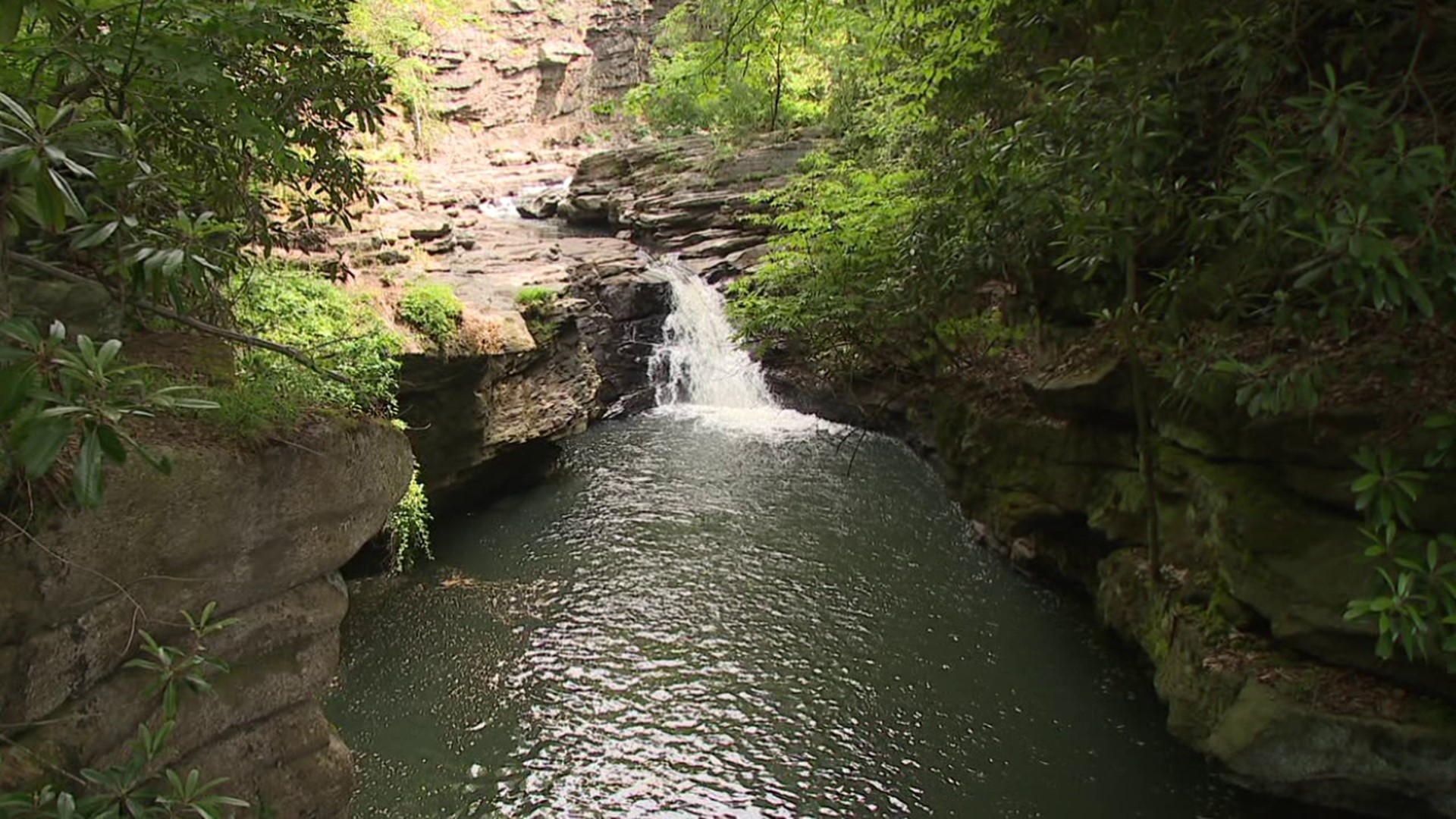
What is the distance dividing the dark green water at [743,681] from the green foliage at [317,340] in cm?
223

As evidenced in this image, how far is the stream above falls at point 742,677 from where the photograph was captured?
481cm

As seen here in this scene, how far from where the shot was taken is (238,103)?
310 centimetres

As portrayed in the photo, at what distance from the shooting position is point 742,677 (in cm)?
601

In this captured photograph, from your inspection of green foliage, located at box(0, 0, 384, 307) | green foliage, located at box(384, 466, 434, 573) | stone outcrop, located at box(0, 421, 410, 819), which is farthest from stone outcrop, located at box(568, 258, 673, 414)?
stone outcrop, located at box(0, 421, 410, 819)

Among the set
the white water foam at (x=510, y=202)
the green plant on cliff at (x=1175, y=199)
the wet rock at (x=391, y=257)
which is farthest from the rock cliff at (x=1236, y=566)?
the white water foam at (x=510, y=202)

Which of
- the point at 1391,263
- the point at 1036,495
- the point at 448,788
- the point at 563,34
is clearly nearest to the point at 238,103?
the point at 448,788

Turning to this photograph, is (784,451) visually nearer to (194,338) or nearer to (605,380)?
(605,380)

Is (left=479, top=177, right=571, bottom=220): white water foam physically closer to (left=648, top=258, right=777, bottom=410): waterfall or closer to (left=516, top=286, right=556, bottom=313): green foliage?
(left=648, top=258, right=777, bottom=410): waterfall

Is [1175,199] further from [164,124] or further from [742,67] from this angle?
[164,124]

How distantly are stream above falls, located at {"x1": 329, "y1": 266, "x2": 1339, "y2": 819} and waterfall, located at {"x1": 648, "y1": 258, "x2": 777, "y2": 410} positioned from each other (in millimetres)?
4838

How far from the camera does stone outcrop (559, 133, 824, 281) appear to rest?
16938 mm

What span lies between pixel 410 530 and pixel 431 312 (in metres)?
2.35

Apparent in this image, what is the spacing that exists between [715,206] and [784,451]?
877 centimetres

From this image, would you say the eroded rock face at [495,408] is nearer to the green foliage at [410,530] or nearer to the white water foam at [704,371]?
the green foliage at [410,530]
